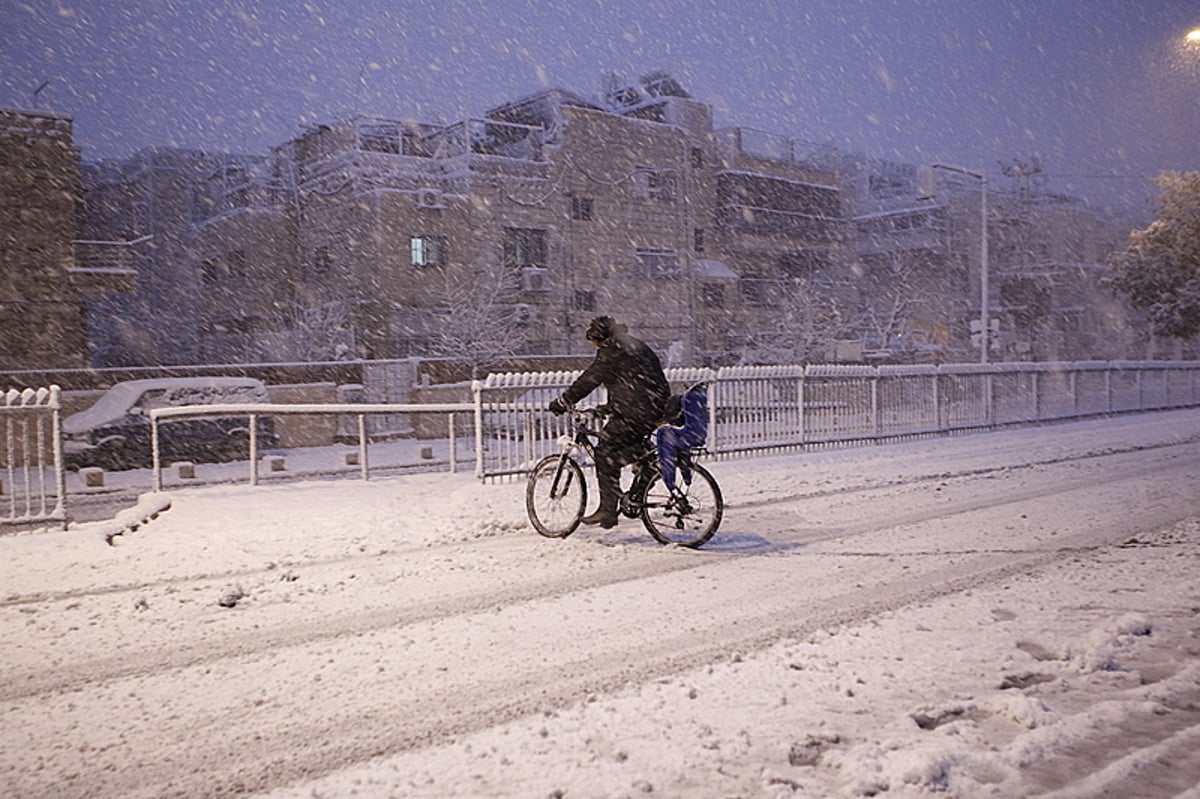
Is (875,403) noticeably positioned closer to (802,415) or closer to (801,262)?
(802,415)

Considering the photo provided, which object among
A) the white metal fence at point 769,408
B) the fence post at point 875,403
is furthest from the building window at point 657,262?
the fence post at point 875,403

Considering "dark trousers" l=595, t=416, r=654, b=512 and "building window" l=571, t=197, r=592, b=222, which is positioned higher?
"building window" l=571, t=197, r=592, b=222

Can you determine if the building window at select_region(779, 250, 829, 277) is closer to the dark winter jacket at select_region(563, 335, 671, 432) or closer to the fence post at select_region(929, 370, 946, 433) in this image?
the fence post at select_region(929, 370, 946, 433)

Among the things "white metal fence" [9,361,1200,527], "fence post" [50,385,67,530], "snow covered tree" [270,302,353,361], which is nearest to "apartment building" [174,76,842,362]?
"snow covered tree" [270,302,353,361]

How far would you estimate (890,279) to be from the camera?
62.7 meters

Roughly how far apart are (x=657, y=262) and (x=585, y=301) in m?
4.78

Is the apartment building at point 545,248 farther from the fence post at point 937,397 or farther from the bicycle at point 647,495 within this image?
the bicycle at point 647,495

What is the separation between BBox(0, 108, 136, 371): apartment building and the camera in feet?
95.1

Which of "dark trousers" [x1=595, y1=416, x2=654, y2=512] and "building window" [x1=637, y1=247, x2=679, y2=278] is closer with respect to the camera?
"dark trousers" [x1=595, y1=416, x2=654, y2=512]

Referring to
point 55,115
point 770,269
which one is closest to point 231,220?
point 55,115

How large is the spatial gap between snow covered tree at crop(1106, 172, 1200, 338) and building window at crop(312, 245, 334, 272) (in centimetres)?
3290

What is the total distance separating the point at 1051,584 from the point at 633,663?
10.9 feet

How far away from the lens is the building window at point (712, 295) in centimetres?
5125

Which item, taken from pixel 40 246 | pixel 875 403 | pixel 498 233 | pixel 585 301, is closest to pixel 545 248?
pixel 498 233
